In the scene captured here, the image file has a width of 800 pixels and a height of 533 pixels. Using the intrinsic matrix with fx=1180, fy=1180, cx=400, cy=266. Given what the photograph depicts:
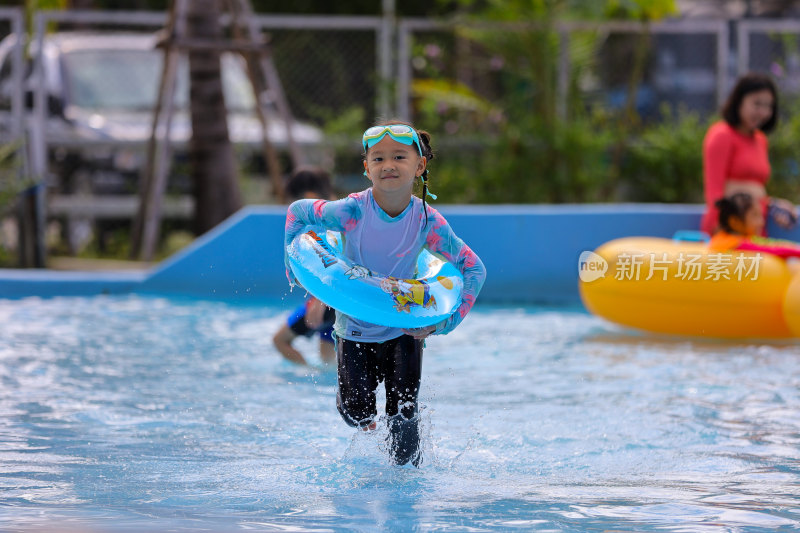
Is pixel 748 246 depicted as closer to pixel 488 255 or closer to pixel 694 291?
pixel 694 291

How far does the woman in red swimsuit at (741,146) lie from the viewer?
25.5ft

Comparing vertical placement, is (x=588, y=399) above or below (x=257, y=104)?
below

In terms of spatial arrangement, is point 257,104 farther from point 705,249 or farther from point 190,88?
point 705,249

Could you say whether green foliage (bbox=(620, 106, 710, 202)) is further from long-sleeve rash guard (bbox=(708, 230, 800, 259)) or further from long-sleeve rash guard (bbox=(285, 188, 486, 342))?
long-sleeve rash guard (bbox=(285, 188, 486, 342))

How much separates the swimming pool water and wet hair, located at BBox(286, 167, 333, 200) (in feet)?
3.10

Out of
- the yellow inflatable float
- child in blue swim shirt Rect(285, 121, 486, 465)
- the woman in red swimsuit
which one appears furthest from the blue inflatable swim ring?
the woman in red swimsuit

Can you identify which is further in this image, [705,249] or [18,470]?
[705,249]

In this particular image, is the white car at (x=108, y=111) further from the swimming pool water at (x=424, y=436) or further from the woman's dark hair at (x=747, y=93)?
the woman's dark hair at (x=747, y=93)

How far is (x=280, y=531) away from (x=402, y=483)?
28.5 inches

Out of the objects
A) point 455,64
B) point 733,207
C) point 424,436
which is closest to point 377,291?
point 424,436

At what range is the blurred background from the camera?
10.9 m

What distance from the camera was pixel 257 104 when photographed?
10672 mm

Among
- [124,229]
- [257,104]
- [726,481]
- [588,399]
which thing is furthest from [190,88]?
[726,481]

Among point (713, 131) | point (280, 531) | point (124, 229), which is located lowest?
point (124, 229)
